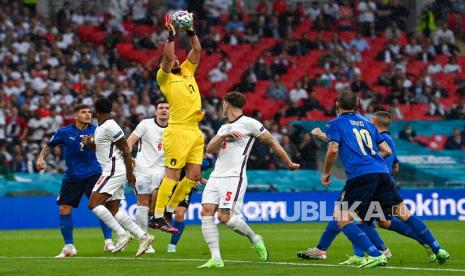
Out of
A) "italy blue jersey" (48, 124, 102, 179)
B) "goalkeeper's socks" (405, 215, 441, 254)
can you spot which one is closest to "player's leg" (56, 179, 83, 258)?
"italy blue jersey" (48, 124, 102, 179)

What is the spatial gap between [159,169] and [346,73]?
18366 millimetres

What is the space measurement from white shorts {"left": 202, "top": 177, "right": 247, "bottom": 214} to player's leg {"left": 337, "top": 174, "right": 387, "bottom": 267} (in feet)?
4.48

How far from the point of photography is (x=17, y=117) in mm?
28953

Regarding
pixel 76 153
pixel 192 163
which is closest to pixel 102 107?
pixel 76 153

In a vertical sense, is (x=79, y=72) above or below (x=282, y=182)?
above

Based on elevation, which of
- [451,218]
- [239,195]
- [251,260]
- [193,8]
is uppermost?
[193,8]

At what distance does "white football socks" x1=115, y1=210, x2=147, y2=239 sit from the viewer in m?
15.7

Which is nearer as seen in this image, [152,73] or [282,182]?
[282,182]

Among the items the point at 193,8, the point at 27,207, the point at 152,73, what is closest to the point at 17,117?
the point at 27,207

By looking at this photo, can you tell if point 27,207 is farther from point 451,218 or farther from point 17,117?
point 451,218

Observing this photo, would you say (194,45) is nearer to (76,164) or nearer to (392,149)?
(392,149)

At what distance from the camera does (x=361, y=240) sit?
13.4 m

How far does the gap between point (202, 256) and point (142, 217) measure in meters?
1.85

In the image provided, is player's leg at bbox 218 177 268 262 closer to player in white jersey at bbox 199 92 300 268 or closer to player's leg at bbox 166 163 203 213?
player in white jersey at bbox 199 92 300 268
